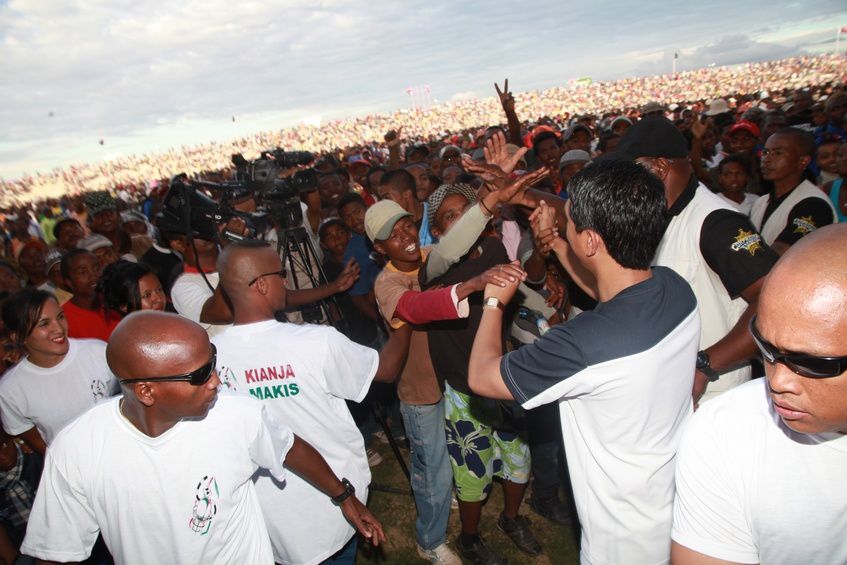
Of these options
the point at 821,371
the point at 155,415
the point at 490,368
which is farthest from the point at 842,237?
the point at 155,415

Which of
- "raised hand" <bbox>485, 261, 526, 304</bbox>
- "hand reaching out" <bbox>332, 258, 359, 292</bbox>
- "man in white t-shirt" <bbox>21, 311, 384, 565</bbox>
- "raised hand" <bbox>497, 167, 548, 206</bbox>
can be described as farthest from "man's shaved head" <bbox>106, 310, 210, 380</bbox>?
"hand reaching out" <bbox>332, 258, 359, 292</bbox>

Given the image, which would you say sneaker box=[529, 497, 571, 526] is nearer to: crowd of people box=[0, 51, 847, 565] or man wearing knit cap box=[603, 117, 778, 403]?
crowd of people box=[0, 51, 847, 565]

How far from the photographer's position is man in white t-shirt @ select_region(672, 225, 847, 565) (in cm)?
90

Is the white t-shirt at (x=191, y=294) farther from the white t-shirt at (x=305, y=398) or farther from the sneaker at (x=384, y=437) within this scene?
the sneaker at (x=384, y=437)

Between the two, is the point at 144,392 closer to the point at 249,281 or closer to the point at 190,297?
the point at 249,281

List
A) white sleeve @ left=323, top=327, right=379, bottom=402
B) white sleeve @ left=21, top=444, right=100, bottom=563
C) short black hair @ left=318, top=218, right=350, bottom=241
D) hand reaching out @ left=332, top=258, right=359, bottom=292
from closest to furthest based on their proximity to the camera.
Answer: white sleeve @ left=21, top=444, right=100, bottom=563, white sleeve @ left=323, top=327, right=379, bottom=402, hand reaching out @ left=332, top=258, right=359, bottom=292, short black hair @ left=318, top=218, right=350, bottom=241

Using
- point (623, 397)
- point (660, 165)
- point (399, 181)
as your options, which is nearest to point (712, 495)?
point (623, 397)

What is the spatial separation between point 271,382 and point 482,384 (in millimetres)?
903

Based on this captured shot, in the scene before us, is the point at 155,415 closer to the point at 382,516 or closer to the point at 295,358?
the point at 295,358

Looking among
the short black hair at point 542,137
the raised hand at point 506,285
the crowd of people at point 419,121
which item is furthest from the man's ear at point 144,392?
the crowd of people at point 419,121

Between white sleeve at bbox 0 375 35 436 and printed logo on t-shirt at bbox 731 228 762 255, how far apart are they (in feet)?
11.4

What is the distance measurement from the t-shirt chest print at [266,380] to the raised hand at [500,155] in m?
1.44

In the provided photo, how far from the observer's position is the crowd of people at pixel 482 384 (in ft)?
3.62

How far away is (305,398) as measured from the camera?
2020 millimetres
